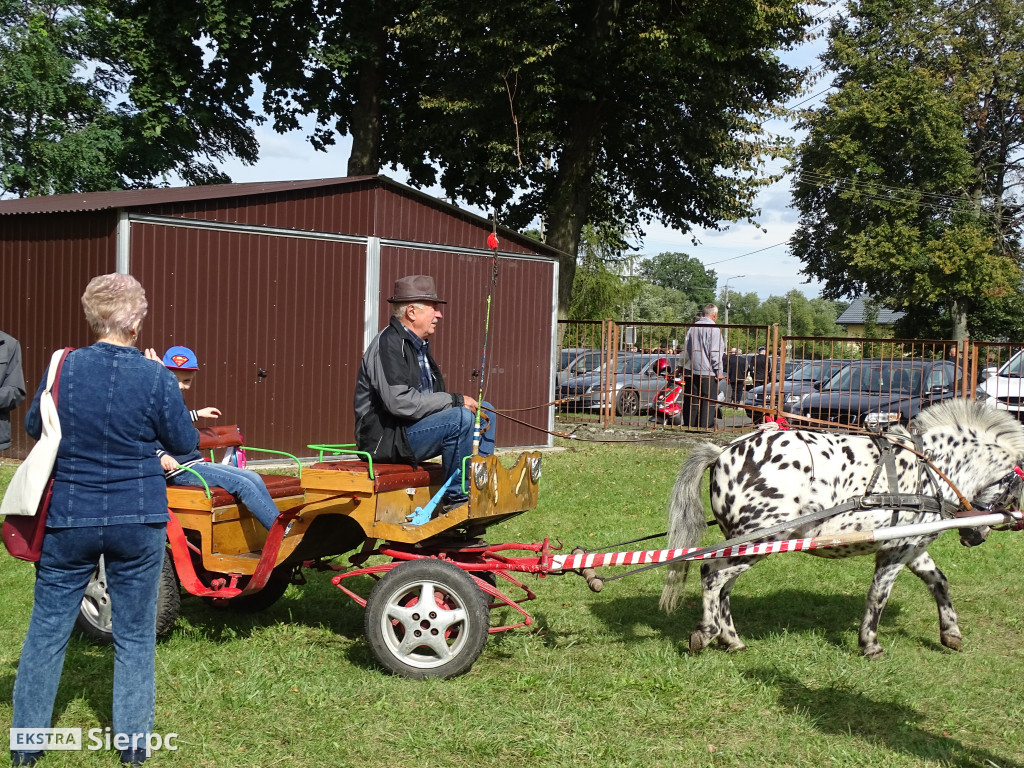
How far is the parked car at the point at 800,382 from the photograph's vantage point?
15461mm

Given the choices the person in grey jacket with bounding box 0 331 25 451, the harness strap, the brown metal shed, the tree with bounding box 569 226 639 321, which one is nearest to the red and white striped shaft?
the harness strap

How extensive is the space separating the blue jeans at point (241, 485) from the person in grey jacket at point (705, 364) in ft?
36.7

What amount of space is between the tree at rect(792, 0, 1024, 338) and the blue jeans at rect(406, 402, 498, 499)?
3563 cm

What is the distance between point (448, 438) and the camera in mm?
5402

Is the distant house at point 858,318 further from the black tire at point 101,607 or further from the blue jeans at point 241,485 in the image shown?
the black tire at point 101,607

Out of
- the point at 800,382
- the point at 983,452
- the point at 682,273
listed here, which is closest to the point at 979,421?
the point at 983,452

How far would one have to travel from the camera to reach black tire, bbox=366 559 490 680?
4.97 meters

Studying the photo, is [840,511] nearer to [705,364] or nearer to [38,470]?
[38,470]

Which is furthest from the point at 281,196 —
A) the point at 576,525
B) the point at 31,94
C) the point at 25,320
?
the point at 31,94

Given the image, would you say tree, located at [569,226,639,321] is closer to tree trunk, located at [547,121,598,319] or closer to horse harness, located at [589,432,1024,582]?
tree trunk, located at [547,121,598,319]

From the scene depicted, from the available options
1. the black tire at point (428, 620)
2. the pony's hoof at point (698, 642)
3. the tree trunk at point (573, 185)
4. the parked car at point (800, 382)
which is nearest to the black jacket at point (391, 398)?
the black tire at point (428, 620)

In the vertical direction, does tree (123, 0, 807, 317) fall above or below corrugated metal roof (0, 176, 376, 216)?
above

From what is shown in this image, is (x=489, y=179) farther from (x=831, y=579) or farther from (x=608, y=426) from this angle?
(x=831, y=579)

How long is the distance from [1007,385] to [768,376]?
3.51 m
